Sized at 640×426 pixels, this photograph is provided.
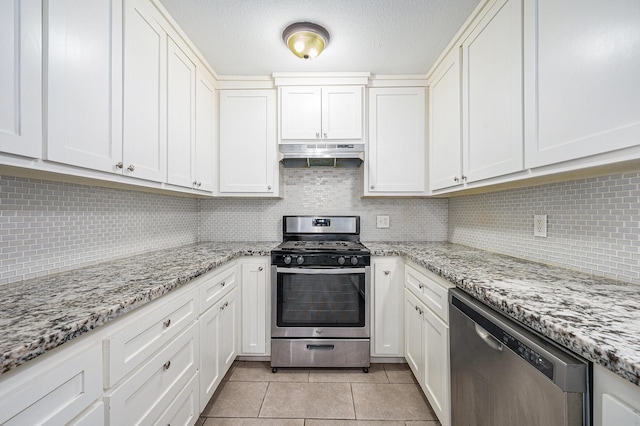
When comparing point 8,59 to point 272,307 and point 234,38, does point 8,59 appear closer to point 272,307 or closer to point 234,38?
point 234,38

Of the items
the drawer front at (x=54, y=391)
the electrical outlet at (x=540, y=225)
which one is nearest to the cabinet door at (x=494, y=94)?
the electrical outlet at (x=540, y=225)

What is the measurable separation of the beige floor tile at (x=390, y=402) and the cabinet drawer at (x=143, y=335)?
117 centimetres

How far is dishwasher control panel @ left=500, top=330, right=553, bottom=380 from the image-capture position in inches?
26.8

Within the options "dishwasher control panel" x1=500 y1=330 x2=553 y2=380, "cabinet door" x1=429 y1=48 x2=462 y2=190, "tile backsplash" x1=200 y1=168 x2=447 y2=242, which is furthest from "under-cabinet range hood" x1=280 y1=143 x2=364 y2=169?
"dishwasher control panel" x1=500 y1=330 x2=553 y2=380

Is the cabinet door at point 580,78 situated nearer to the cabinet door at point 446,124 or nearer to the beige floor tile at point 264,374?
the cabinet door at point 446,124

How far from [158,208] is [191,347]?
1.13 meters

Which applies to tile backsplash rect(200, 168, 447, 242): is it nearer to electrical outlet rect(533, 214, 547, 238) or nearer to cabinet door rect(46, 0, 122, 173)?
electrical outlet rect(533, 214, 547, 238)

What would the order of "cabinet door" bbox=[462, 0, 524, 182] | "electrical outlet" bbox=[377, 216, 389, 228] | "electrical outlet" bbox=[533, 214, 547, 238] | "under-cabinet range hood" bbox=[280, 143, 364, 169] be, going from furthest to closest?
"electrical outlet" bbox=[377, 216, 389, 228], "under-cabinet range hood" bbox=[280, 143, 364, 169], "electrical outlet" bbox=[533, 214, 547, 238], "cabinet door" bbox=[462, 0, 524, 182]

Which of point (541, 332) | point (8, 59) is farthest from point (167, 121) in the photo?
point (541, 332)

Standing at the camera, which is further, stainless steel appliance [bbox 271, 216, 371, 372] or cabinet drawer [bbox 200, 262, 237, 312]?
stainless steel appliance [bbox 271, 216, 371, 372]

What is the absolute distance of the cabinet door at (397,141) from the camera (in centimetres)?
223

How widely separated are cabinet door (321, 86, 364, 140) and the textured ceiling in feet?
0.54

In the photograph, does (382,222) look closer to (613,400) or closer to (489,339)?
(489,339)

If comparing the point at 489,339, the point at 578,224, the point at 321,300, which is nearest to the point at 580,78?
the point at 578,224
